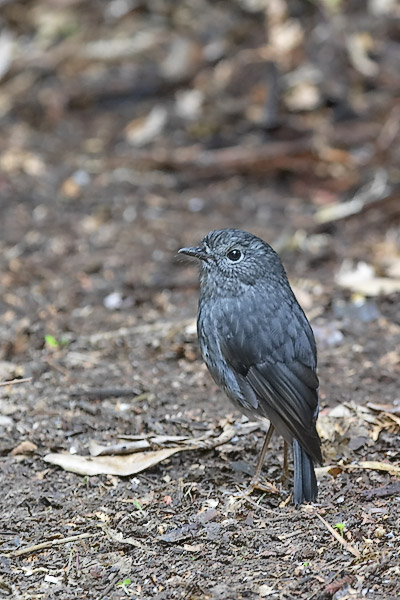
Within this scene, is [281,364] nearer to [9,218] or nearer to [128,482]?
[128,482]

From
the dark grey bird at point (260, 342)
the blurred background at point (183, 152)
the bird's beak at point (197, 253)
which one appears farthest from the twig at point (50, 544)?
the blurred background at point (183, 152)

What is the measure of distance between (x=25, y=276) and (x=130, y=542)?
147 inches

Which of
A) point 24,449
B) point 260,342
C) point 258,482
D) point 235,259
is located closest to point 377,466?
point 258,482

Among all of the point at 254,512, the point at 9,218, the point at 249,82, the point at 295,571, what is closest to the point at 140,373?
the point at 254,512

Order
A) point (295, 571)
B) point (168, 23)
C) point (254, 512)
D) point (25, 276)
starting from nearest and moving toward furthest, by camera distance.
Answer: point (295, 571), point (254, 512), point (25, 276), point (168, 23)

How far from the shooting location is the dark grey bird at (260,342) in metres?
4.22

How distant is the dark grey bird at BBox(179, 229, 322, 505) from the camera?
13.8 feet

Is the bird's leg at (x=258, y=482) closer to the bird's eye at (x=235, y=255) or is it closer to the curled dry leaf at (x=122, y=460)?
the curled dry leaf at (x=122, y=460)

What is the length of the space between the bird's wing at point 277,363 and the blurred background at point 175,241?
415mm

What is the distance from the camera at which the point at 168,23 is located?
36.0ft

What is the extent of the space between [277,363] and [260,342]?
134 mm

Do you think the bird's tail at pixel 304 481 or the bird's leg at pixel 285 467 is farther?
the bird's leg at pixel 285 467

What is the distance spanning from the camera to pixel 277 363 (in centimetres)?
436

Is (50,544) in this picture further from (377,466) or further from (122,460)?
(377,466)
